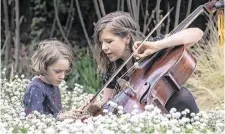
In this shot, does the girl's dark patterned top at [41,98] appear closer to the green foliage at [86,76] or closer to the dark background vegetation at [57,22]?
the green foliage at [86,76]

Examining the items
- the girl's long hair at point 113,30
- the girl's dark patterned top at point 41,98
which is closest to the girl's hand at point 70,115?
the girl's dark patterned top at point 41,98

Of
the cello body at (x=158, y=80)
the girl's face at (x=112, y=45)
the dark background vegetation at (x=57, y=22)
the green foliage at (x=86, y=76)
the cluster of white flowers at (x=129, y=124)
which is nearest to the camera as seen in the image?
the cluster of white flowers at (x=129, y=124)

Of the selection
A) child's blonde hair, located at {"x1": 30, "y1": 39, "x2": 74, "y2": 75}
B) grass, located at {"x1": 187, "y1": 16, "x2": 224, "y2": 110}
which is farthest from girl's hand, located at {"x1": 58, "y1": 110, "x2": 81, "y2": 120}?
grass, located at {"x1": 187, "y1": 16, "x2": 224, "y2": 110}

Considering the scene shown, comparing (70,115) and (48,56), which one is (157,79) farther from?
(48,56)

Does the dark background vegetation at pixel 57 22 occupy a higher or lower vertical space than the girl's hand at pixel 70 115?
lower

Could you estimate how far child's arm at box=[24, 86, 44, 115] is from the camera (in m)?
3.59

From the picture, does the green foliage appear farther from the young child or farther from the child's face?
the child's face

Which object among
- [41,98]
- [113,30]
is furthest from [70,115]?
[113,30]

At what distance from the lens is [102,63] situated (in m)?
3.79

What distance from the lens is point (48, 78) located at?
3.70 m

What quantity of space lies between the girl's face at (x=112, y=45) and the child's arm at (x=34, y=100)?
0.42 metres

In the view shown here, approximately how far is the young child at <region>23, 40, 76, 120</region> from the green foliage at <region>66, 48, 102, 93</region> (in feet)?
7.49

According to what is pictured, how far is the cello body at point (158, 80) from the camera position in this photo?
3.29 metres

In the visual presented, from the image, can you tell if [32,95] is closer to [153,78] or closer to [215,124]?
[153,78]
